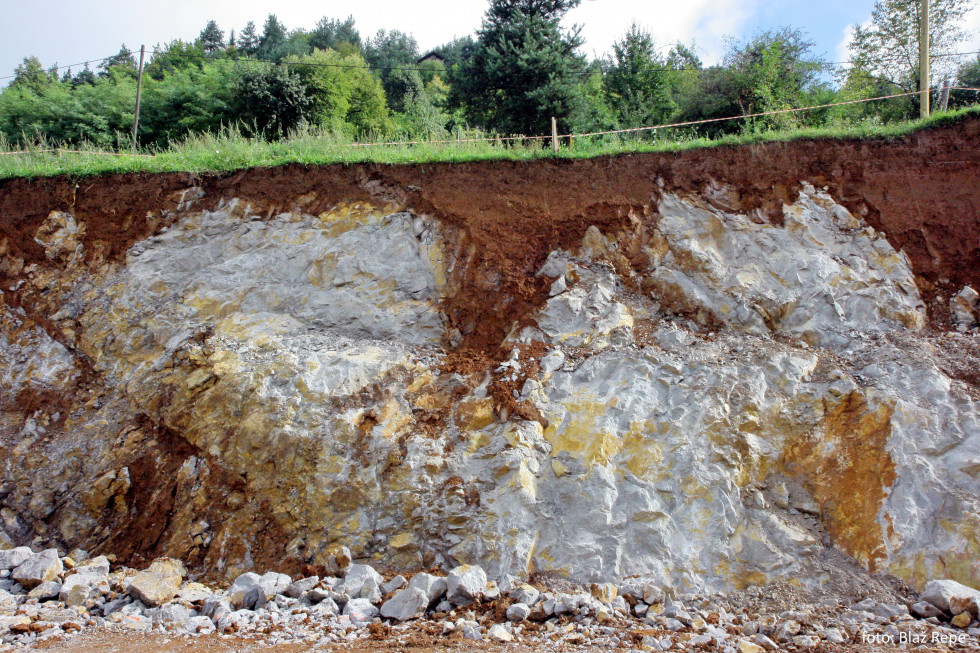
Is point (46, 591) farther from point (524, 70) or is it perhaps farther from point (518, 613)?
point (524, 70)

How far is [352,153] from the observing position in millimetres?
10156

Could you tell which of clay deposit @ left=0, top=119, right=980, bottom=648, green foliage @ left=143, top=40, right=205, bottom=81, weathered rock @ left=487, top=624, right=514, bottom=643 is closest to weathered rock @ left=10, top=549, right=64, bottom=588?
clay deposit @ left=0, top=119, right=980, bottom=648

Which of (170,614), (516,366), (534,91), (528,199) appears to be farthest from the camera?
(534,91)

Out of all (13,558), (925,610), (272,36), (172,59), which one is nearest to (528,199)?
(925,610)

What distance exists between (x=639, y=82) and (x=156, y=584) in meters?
16.9

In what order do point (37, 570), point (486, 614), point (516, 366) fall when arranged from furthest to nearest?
point (516, 366) < point (37, 570) < point (486, 614)

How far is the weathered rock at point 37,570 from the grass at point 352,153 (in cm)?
631

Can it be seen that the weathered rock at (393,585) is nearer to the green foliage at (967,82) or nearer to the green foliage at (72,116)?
the green foliage at (72,116)

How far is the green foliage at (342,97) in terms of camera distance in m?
18.7

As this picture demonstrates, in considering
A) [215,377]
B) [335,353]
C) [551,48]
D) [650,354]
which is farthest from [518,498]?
[551,48]

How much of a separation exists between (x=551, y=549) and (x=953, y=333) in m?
6.17

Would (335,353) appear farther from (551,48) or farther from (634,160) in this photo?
(551,48)

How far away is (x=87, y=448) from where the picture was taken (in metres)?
7.82

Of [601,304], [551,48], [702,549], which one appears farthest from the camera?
[551,48]
